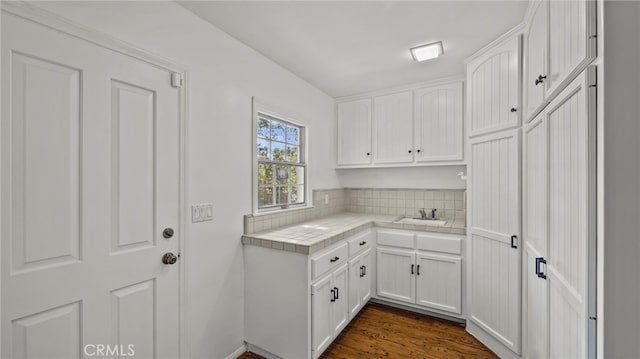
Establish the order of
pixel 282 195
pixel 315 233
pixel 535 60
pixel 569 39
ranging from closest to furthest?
pixel 569 39 < pixel 535 60 < pixel 315 233 < pixel 282 195

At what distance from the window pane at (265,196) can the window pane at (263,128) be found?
50 cm

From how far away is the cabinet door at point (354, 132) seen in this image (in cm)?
343

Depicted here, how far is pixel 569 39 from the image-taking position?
1011mm

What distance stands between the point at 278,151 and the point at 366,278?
62.2 inches

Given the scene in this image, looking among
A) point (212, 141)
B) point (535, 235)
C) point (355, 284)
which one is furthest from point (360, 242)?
point (212, 141)

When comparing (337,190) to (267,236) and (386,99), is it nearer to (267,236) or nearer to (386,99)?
(386,99)

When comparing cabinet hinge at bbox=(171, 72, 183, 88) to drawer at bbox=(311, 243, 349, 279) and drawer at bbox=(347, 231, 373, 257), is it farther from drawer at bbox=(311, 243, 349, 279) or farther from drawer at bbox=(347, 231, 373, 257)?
drawer at bbox=(347, 231, 373, 257)

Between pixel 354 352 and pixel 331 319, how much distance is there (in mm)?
326

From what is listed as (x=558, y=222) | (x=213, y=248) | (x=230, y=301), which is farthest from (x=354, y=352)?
(x=558, y=222)

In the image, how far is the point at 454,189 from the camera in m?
3.16

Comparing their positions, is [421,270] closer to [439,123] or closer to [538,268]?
[538,268]

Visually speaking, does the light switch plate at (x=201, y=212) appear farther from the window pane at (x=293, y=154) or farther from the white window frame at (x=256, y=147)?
the window pane at (x=293, y=154)

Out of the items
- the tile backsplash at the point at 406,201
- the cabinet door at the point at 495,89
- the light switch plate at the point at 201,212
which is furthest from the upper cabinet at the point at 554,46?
the light switch plate at the point at 201,212

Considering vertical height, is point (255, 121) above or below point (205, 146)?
above
